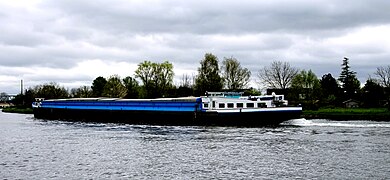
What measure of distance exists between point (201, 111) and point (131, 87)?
3291 inches

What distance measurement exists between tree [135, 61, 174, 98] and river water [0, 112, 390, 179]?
244 ft

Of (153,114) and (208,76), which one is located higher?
(208,76)

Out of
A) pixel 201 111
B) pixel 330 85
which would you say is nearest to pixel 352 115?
pixel 201 111

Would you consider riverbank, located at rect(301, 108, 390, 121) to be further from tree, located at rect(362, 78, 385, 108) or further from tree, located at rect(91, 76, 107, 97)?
tree, located at rect(91, 76, 107, 97)

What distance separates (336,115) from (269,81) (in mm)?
42074

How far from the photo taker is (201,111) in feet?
184

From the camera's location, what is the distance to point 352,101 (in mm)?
95250

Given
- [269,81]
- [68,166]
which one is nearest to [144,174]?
[68,166]

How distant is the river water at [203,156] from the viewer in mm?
23031

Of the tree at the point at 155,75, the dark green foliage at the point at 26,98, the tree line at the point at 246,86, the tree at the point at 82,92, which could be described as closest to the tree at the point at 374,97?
the tree line at the point at 246,86

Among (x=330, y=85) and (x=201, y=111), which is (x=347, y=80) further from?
(x=201, y=111)

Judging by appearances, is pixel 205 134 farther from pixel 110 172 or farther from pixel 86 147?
pixel 110 172

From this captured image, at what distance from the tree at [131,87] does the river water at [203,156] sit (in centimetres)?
8388

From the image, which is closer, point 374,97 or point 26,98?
point 374,97
